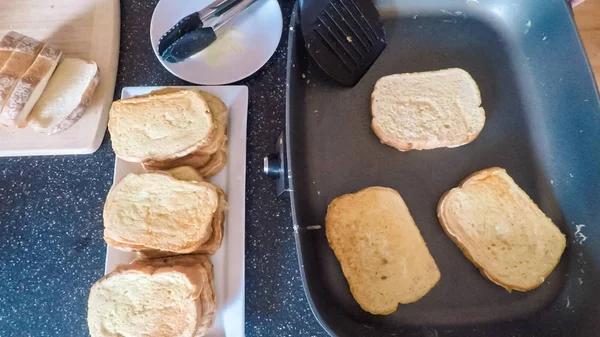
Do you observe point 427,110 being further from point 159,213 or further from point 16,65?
point 16,65

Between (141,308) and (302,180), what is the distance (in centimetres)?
46

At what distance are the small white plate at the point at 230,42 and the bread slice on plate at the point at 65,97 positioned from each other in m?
0.19

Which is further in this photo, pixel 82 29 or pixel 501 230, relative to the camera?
pixel 82 29

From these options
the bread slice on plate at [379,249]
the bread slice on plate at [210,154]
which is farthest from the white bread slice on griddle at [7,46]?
the bread slice on plate at [379,249]

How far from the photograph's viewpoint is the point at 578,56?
3.15 feet

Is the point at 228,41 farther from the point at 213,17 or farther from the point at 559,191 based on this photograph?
the point at 559,191

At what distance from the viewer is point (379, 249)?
3.08ft

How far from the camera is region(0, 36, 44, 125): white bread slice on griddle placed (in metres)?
0.99

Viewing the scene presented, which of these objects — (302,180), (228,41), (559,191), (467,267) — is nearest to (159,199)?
(302,180)

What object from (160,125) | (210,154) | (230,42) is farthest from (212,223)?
(230,42)

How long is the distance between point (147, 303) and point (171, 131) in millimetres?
402

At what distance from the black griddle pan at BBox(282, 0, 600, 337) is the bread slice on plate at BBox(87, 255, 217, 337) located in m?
0.26

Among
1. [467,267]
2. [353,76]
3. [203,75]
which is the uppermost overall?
[203,75]

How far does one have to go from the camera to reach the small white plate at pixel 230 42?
1.10 metres
